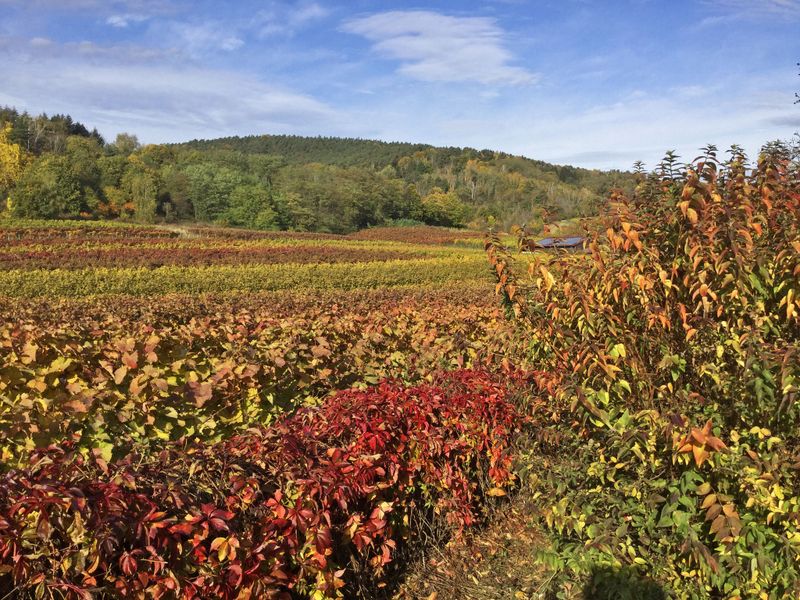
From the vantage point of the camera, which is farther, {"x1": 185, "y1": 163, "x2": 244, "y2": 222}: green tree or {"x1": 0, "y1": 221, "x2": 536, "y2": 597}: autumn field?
{"x1": 185, "y1": 163, "x2": 244, "y2": 222}: green tree

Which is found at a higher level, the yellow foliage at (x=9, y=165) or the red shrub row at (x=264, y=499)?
the yellow foliage at (x=9, y=165)

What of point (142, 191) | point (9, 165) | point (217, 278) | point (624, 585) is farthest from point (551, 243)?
point (9, 165)

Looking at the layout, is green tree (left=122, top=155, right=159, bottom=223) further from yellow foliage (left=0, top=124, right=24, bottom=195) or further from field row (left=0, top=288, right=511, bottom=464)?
field row (left=0, top=288, right=511, bottom=464)

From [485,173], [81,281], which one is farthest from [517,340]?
[485,173]

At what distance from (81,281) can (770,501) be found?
13968 millimetres

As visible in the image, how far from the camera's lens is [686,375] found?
280 centimetres

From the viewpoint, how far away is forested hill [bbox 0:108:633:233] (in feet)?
176

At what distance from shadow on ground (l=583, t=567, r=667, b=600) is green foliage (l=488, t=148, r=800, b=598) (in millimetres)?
30

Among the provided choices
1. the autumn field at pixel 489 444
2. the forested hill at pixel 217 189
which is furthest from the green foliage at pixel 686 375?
the forested hill at pixel 217 189

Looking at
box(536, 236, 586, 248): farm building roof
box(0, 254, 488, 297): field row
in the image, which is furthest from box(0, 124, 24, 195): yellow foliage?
box(536, 236, 586, 248): farm building roof

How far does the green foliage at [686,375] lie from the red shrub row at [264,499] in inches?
20.8

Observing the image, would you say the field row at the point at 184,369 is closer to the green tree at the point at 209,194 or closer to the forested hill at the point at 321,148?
the green tree at the point at 209,194

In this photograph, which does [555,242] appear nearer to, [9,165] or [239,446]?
[239,446]

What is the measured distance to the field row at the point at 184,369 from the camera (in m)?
3.12
